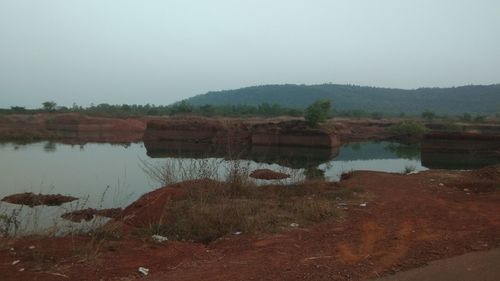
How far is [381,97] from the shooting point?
4963 inches

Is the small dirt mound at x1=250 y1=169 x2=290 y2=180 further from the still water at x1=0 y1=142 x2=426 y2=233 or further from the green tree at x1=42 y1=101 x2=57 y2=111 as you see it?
the green tree at x1=42 y1=101 x2=57 y2=111

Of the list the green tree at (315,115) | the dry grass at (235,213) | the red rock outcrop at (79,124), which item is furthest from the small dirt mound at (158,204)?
the red rock outcrop at (79,124)

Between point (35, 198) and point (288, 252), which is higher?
point (288, 252)

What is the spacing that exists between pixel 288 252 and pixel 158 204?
3.60 metres

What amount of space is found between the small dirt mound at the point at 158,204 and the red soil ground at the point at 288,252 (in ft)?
4.78

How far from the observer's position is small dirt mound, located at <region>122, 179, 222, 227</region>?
27.4ft

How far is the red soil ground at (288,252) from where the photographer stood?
17.6 ft

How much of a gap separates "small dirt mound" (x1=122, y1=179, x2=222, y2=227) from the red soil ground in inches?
57.3

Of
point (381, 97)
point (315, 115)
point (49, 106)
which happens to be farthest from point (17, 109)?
point (381, 97)

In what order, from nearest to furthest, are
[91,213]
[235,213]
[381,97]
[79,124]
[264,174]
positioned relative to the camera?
[235,213]
[91,213]
[264,174]
[79,124]
[381,97]

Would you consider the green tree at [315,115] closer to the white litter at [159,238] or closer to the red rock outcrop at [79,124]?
the red rock outcrop at [79,124]

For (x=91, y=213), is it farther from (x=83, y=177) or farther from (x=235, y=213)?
(x=83, y=177)

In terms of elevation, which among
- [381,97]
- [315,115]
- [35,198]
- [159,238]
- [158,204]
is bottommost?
[35,198]

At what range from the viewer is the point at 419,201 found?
10.2m
